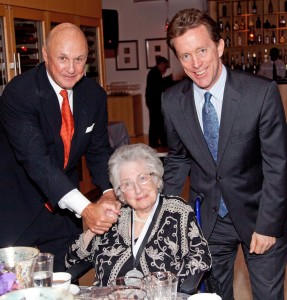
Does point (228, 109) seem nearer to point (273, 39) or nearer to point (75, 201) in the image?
point (75, 201)

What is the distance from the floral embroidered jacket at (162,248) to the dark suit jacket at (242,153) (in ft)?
0.52

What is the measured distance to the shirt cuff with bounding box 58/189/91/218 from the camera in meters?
2.41

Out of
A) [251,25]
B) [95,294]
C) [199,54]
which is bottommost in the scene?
[95,294]

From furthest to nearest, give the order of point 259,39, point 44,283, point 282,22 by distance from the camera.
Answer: point 259,39
point 282,22
point 44,283

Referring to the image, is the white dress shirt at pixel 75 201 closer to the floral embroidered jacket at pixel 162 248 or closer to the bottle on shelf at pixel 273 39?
the floral embroidered jacket at pixel 162 248

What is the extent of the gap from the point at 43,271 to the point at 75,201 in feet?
2.45

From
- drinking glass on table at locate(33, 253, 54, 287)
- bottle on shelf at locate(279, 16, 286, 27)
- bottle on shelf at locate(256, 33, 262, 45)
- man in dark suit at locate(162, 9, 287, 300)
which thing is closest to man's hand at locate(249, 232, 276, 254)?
man in dark suit at locate(162, 9, 287, 300)

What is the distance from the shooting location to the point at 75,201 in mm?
2424

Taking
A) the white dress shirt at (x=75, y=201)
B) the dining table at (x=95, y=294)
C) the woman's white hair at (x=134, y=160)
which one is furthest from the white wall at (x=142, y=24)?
the dining table at (x=95, y=294)

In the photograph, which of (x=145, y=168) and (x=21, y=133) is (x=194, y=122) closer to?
(x=145, y=168)

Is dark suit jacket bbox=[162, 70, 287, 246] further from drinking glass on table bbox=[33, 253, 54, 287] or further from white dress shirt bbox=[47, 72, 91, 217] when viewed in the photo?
drinking glass on table bbox=[33, 253, 54, 287]

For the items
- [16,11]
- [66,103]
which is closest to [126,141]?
[16,11]

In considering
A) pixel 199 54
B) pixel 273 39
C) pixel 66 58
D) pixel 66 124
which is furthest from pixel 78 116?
pixel 273 39

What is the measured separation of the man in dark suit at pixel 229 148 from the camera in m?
2.27
